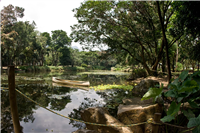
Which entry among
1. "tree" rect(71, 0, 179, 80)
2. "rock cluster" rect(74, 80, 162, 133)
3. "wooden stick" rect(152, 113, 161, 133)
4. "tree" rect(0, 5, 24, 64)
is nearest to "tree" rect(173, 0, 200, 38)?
"tree" rect(71, 0, 179, 80)

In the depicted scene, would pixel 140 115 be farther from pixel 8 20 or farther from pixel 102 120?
pixel 8 20

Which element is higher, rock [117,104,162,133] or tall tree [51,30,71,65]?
tall tree [51,30,71,65]

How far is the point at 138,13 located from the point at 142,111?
10.5m

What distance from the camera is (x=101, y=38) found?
42.5 feet

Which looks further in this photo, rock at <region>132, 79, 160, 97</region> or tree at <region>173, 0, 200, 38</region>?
rock at <region>132, 79, 160, 97</region>

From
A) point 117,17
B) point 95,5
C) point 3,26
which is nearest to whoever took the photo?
point 95,5

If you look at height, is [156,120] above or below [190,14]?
below

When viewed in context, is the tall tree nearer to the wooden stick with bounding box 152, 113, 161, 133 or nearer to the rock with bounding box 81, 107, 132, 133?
the rock with bounding box 81, 107, 132, 133

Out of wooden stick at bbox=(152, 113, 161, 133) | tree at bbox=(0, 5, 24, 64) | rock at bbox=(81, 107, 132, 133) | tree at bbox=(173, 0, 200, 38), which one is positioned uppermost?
tree at bbox=(0, 5, 24, 64)

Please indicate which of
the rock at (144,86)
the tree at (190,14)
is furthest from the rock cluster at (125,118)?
the tree at (190,14)

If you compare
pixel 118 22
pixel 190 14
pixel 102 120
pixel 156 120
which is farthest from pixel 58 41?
pixel 156 120

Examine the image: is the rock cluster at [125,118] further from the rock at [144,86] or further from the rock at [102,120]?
the rock at [144,86]

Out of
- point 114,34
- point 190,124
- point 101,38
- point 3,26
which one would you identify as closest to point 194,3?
point 190,124

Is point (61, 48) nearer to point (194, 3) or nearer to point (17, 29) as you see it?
point (17, 29)
